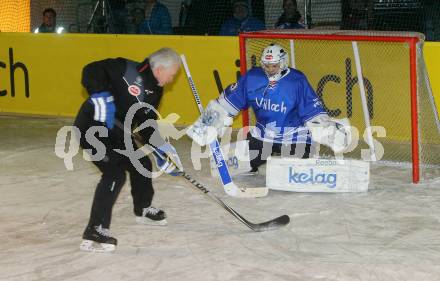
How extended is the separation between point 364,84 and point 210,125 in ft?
6.10

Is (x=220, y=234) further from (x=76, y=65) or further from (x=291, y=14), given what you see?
(x=76, y=65)

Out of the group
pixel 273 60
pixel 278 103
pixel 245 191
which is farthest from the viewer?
pixel 278 103

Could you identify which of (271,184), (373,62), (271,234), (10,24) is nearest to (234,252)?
(271,234)

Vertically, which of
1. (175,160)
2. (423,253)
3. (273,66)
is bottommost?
(423,253)

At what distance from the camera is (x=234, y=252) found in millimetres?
4613

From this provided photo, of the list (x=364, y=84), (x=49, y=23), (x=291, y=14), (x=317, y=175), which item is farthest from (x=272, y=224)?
(x=49, y=23)

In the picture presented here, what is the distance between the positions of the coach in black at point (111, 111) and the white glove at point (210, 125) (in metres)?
1.38

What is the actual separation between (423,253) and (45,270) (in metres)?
2.05

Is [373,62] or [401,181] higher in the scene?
[373,62]

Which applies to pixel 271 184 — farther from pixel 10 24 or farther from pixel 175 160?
pixel 10 24

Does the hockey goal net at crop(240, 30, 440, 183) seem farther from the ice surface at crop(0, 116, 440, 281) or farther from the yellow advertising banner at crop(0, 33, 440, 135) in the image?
the ice surface at crop(0, 116, 440, 281)

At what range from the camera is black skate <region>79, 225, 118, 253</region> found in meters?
4.61

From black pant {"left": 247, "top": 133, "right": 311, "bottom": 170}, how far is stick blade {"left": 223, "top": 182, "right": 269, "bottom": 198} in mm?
571

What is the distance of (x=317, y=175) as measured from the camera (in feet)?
19.6
